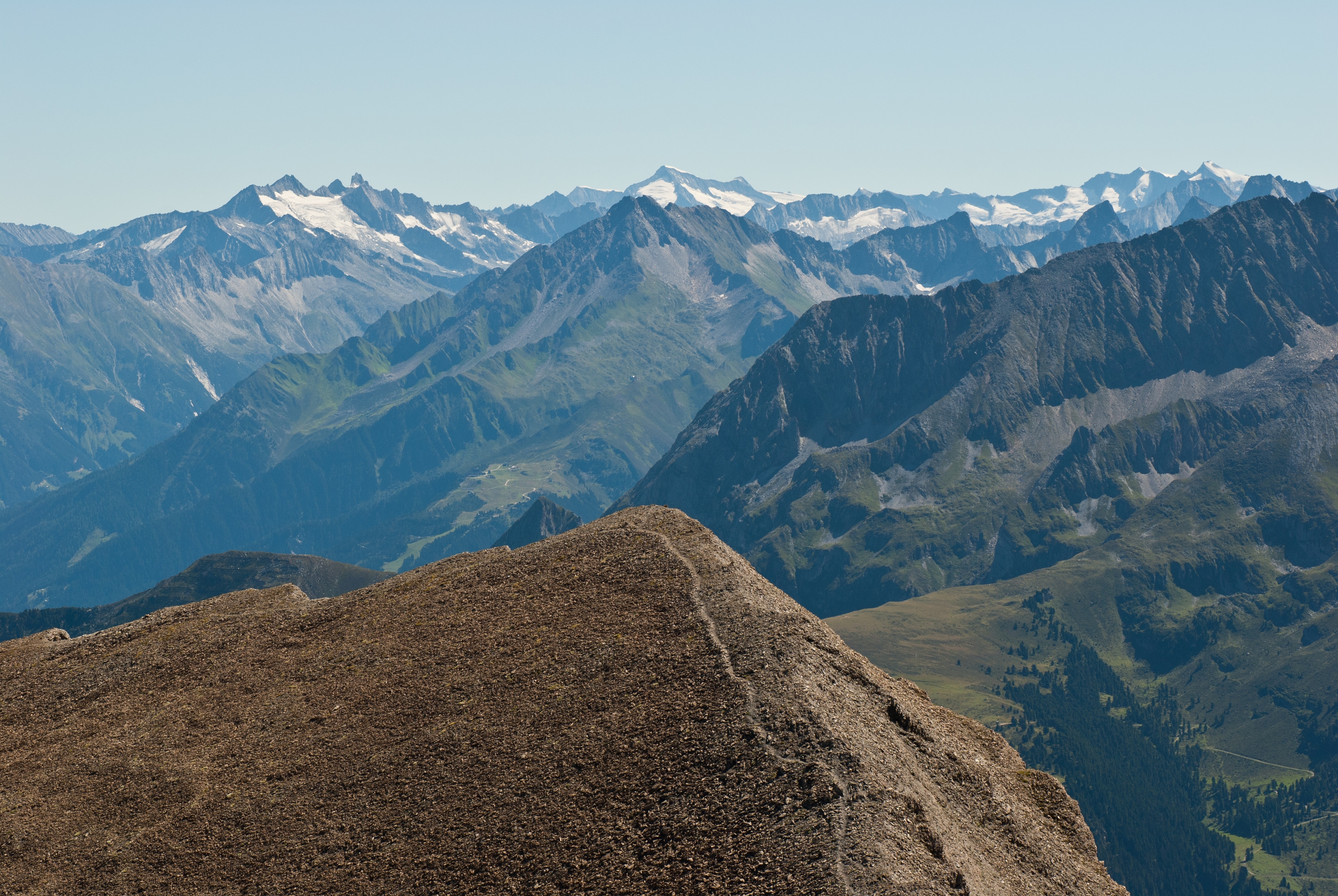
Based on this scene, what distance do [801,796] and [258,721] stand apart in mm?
41877

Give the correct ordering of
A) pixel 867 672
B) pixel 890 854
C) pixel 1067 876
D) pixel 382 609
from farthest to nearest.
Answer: pixel 382 609
pixel 867 672
pixel 1067 876
pixel 890 854

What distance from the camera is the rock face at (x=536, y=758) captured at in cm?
6262

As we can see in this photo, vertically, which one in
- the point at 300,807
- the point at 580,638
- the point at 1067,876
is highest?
the point at 580,638

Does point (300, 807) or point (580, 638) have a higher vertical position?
point (580, 638)

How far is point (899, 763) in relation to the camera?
67.6 m

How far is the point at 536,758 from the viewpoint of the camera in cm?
6962

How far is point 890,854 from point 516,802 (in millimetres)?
24099

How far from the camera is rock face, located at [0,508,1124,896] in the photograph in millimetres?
62625

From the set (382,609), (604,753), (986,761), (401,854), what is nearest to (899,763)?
(986,761)

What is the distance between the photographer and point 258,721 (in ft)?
256

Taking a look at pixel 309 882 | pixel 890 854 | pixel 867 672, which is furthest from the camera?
pixel 867 672

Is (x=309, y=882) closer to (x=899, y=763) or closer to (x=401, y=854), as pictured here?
(x=401, y=854)

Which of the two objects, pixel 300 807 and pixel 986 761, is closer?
pixel 300 807

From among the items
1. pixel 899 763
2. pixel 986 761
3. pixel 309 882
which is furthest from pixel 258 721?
pixel 986 761
